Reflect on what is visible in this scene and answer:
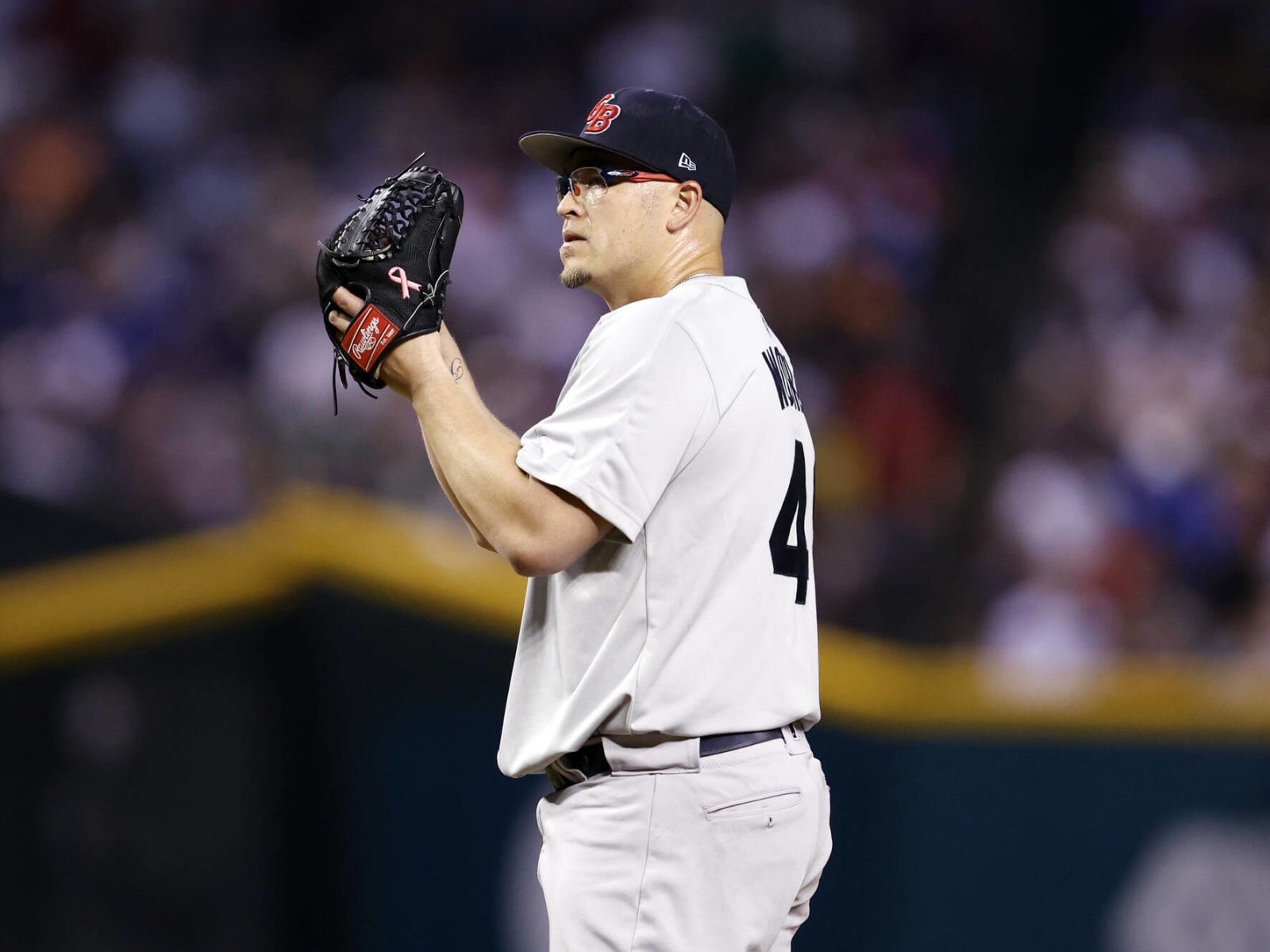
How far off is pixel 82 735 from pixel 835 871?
2.11 m

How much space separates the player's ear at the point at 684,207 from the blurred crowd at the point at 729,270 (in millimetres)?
2617

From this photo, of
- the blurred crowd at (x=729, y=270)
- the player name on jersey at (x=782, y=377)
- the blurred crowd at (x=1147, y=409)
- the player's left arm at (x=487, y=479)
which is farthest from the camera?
the blurred crowd at (x=729, y=270)

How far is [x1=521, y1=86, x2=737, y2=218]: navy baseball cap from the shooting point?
2.46m

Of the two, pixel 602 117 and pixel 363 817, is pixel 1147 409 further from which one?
pixel 602 117

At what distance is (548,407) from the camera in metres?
6.86

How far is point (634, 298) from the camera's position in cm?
251

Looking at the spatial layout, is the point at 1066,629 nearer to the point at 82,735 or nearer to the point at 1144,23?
the point at 82,735

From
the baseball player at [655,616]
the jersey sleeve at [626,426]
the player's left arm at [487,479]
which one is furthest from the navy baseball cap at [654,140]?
the player's left arm at [487,479]

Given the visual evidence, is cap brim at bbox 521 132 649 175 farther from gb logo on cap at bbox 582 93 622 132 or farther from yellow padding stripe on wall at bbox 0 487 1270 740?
yellow padding stripe on wall at bbox 0 487 1270 740

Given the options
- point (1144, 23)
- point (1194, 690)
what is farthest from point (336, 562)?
point (1144, 23)

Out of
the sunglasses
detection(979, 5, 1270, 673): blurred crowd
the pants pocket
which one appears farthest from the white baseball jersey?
detection(979, 5, 1270, 673): blurred crowd

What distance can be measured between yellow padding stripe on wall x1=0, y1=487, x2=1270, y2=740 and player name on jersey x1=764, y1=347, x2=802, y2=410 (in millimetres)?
1880

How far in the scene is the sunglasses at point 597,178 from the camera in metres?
2.47

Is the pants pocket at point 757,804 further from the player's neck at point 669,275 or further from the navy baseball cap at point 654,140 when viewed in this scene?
the navy baseball cap at point 654,140
